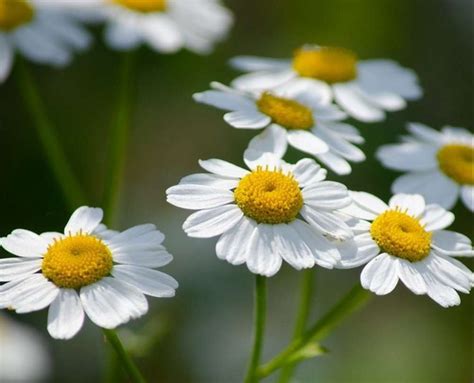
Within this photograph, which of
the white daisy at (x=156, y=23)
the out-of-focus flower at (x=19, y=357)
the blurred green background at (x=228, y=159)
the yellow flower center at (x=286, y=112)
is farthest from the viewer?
the blurred green background at (x=228, y=159)

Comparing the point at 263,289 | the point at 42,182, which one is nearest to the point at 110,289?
the point at 263,289

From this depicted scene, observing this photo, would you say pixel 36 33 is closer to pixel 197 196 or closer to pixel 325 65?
pixel 325 65

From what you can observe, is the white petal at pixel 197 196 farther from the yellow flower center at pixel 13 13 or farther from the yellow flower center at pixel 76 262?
the yellow flower center at pixel 13 13

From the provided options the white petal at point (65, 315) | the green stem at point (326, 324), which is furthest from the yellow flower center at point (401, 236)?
the white petal at point (65, 315)

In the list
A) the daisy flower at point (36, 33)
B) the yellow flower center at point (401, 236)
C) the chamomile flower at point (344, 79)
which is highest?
the yellow flower center at point (401, 236)

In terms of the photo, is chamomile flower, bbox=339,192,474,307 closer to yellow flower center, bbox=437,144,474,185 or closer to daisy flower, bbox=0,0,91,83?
yellow flower center, bbox=437,144,474,185

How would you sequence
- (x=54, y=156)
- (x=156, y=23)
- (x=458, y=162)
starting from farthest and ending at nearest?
(x=156, y=23)
(x=54, y=156)
(x=458, y=162)

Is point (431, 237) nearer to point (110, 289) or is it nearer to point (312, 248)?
point (312, 248)

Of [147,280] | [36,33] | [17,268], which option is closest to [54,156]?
[36,33]
